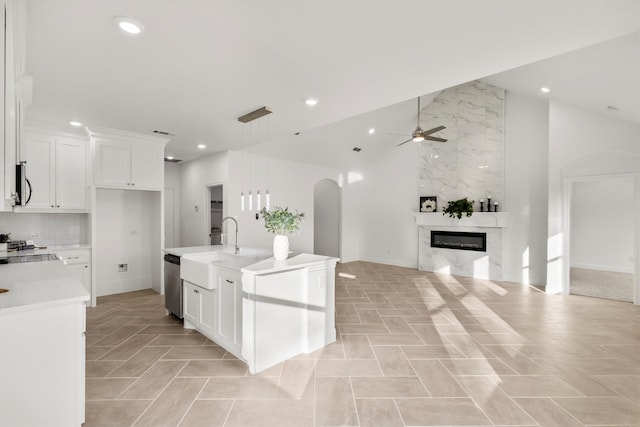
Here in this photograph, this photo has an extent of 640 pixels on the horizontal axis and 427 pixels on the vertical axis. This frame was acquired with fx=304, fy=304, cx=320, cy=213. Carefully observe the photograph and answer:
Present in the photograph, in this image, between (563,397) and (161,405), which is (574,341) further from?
(161,405)

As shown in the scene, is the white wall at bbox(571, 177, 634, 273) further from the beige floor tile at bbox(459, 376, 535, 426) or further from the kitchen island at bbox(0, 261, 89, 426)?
the kitchen island at bbox(0, 261, 89, 426)

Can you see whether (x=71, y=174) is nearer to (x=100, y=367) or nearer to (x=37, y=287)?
(x=100, y=367)

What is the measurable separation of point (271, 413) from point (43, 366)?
134cm

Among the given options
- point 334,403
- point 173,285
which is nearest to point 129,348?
point 173,285

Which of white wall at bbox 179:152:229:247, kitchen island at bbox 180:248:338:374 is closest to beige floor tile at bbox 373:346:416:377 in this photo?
kitchen island at bbox 180:248:338:374

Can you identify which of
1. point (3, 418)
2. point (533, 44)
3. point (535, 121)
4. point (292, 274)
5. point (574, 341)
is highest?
point (535, 121)

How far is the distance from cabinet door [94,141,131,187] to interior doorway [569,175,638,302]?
8.38 metres

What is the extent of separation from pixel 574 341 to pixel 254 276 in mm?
3460

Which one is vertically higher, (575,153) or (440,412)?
(575,153)

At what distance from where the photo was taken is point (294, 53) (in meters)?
2.33

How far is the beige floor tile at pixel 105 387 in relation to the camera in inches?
88.1

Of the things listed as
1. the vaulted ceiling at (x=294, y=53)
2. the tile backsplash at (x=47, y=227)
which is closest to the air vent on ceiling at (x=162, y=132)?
the vaulted ceiling at (x=294, y=53)

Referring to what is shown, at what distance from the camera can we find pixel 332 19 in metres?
1.92

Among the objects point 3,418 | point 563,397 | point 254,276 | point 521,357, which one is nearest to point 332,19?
point 254,276
